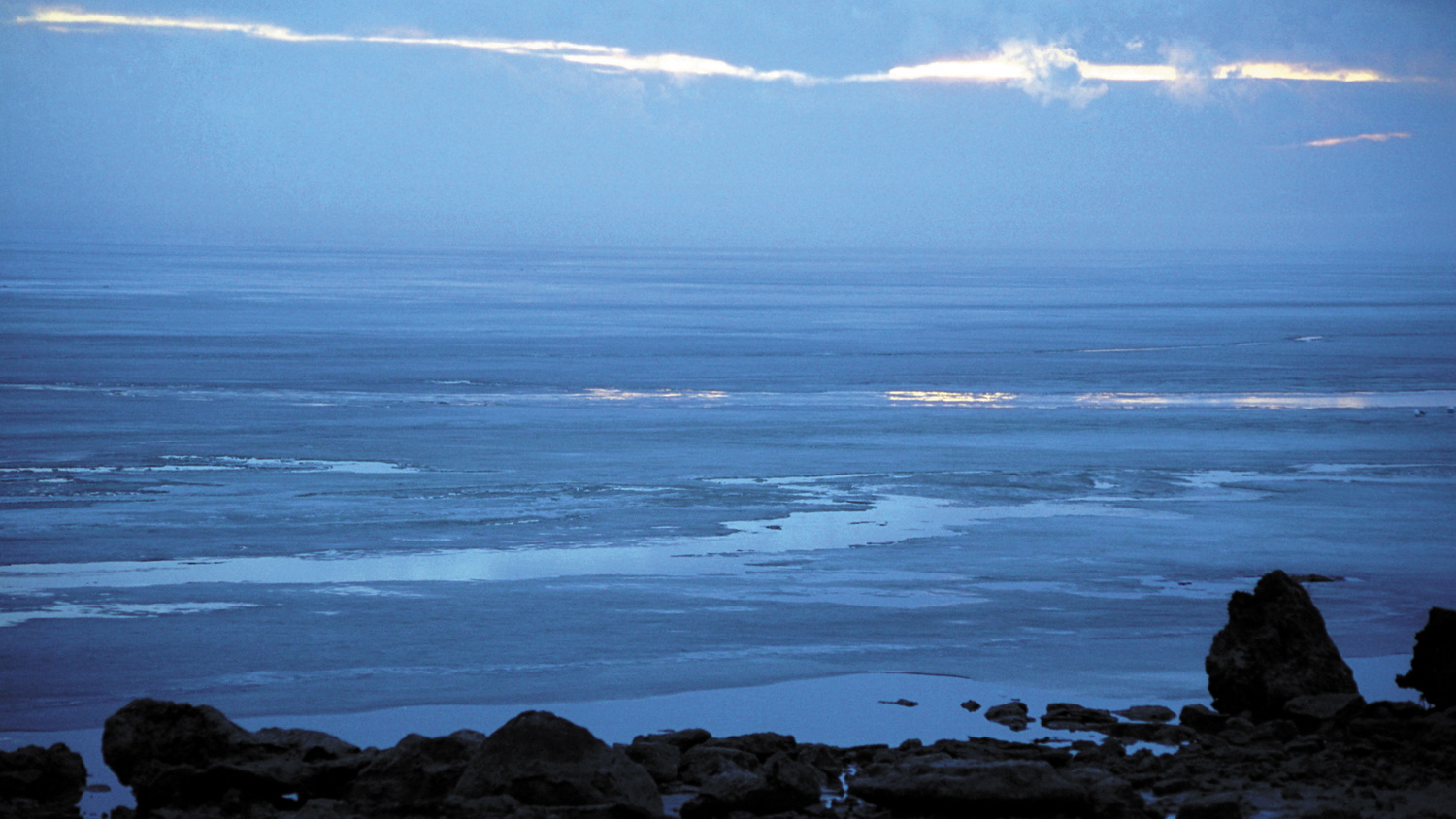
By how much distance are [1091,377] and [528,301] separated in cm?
2813

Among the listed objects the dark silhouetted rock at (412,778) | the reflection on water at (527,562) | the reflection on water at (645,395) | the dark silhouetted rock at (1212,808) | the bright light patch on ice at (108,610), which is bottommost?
the dark silhouetted rock at (1212,808)

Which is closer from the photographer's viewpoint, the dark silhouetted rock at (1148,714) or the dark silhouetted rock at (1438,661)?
the dark silhouetted rock at (1148,714)

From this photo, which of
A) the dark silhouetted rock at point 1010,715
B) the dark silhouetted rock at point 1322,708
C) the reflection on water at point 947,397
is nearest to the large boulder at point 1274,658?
the dark silhouetted rock at point 1322,708

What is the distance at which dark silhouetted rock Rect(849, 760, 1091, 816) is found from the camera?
22.1ft

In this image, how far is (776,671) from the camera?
9664mm

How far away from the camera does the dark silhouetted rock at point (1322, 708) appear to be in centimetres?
824

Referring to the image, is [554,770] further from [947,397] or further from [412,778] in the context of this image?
[947,397]

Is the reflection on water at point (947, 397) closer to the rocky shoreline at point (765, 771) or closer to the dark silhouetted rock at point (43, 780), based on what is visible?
the rocky shoreline at point (765, 771)

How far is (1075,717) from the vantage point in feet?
28.2

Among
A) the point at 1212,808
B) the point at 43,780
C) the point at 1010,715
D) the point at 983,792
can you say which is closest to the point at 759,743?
the point at 983,792

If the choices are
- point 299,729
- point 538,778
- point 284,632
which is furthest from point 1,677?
point 538,778

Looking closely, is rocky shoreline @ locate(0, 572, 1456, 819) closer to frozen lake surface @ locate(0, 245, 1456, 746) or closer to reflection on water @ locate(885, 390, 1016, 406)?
frozen lake surface @ locate(0, 245, 1456, 746)

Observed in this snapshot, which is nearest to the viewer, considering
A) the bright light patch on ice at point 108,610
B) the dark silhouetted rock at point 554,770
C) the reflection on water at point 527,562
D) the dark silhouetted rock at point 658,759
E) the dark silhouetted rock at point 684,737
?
the dark silhouetted rock at point 554,770

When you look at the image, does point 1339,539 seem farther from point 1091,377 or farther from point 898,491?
point 1091,377
